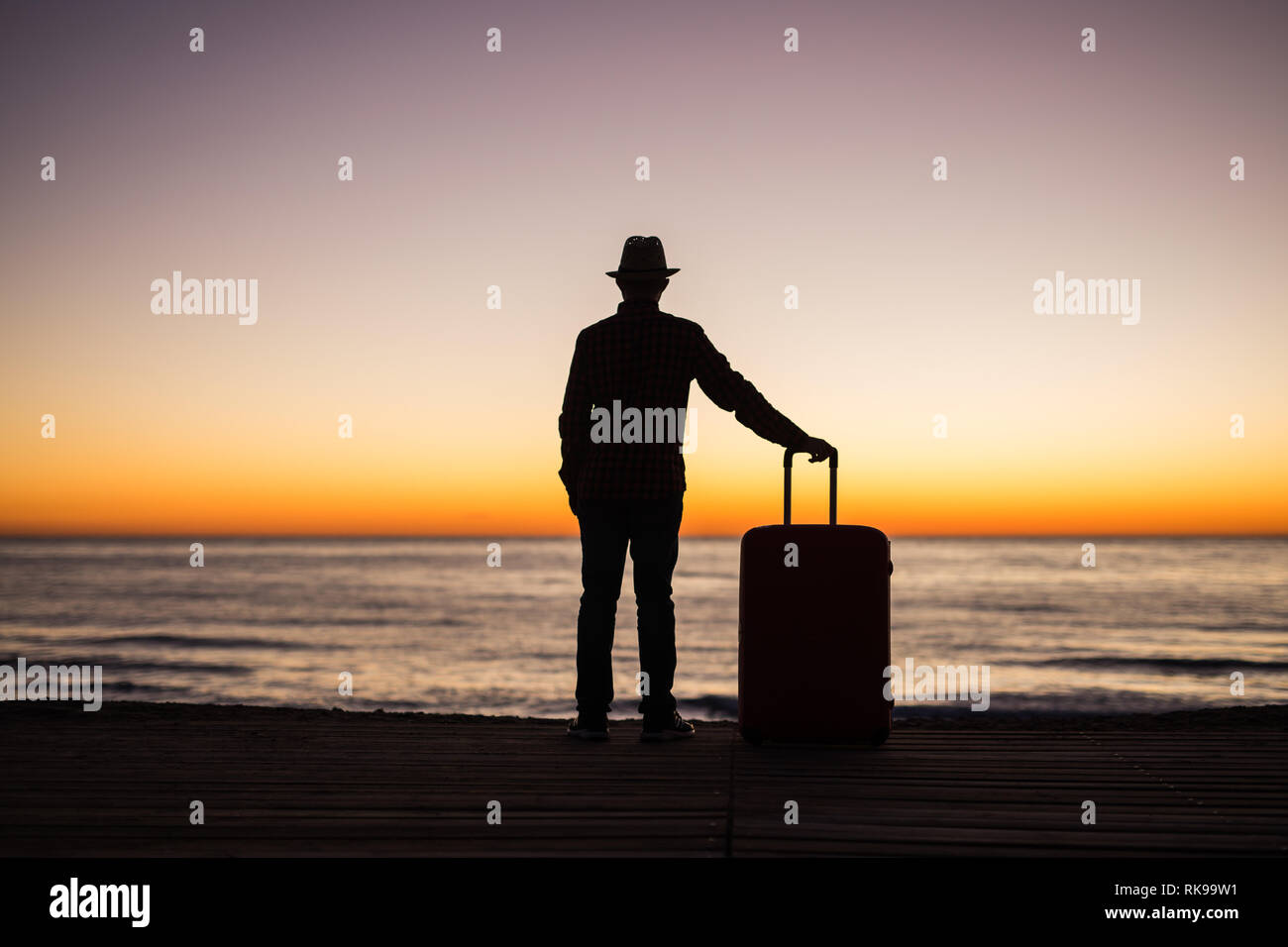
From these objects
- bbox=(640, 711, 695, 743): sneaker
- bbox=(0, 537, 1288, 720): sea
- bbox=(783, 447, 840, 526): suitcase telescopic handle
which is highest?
bbox=(783, 447, 840, 526): suitcase telescopic handle

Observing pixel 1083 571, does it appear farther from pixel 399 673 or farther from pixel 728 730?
pixel 728 730

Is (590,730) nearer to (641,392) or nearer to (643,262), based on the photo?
(641,392)

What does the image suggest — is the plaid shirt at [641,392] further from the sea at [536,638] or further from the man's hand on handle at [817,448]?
the sea at [536,638]

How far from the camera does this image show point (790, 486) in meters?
4.07

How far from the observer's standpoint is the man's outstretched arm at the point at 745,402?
156 inches

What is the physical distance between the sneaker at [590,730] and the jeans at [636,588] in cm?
4

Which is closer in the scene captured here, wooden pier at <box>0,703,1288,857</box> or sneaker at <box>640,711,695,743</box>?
wooden pier at <box>0,703,1288,857</box>

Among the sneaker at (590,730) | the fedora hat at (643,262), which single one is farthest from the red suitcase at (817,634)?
the fedora hat at (643,262)

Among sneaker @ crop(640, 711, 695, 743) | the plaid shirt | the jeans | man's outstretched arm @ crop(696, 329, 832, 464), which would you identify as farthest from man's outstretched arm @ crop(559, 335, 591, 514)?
sneaker @ crop(640, 711, 695, 743)

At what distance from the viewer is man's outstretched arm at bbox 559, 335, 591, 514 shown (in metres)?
4.10

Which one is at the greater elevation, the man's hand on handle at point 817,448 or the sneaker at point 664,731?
the man's hand on handle at point 817,448

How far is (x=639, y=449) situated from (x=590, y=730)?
1.21 meters

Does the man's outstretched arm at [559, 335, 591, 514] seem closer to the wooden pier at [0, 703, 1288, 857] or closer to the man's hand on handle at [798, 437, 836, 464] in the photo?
the man's hand on handle at [798, 437, 836, 464]
